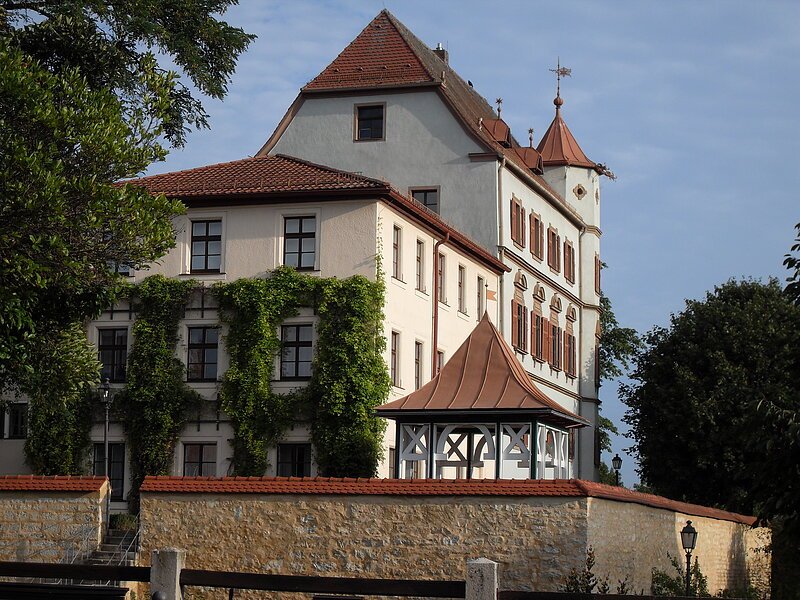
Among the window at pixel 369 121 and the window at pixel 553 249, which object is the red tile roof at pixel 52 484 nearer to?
the window at pixel 369 121

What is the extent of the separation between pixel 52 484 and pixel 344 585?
12.6 metres

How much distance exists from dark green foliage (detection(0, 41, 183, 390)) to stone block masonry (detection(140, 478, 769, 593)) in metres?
3.92

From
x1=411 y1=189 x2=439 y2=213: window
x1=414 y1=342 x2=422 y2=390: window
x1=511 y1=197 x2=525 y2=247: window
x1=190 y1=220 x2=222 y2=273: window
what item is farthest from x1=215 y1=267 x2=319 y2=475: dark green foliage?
x1=511 y1=197 x2=525 y2=247: window

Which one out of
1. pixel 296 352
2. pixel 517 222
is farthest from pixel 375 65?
pixel 296 352

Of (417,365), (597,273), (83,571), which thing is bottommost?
(83,571)

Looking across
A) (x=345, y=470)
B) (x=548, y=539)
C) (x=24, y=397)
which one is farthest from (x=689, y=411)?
(x=548, y=539)

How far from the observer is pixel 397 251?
3706 cm

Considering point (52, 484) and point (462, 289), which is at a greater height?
point (462, 289)

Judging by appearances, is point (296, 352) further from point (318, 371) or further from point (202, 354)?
point (202, 354)

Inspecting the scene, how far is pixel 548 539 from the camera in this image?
22.9 m

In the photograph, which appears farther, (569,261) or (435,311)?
(569,261)

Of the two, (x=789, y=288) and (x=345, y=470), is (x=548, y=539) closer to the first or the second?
(x=789, y=288)

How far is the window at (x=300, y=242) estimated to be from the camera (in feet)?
118

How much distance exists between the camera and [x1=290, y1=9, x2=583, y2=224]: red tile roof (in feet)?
150
